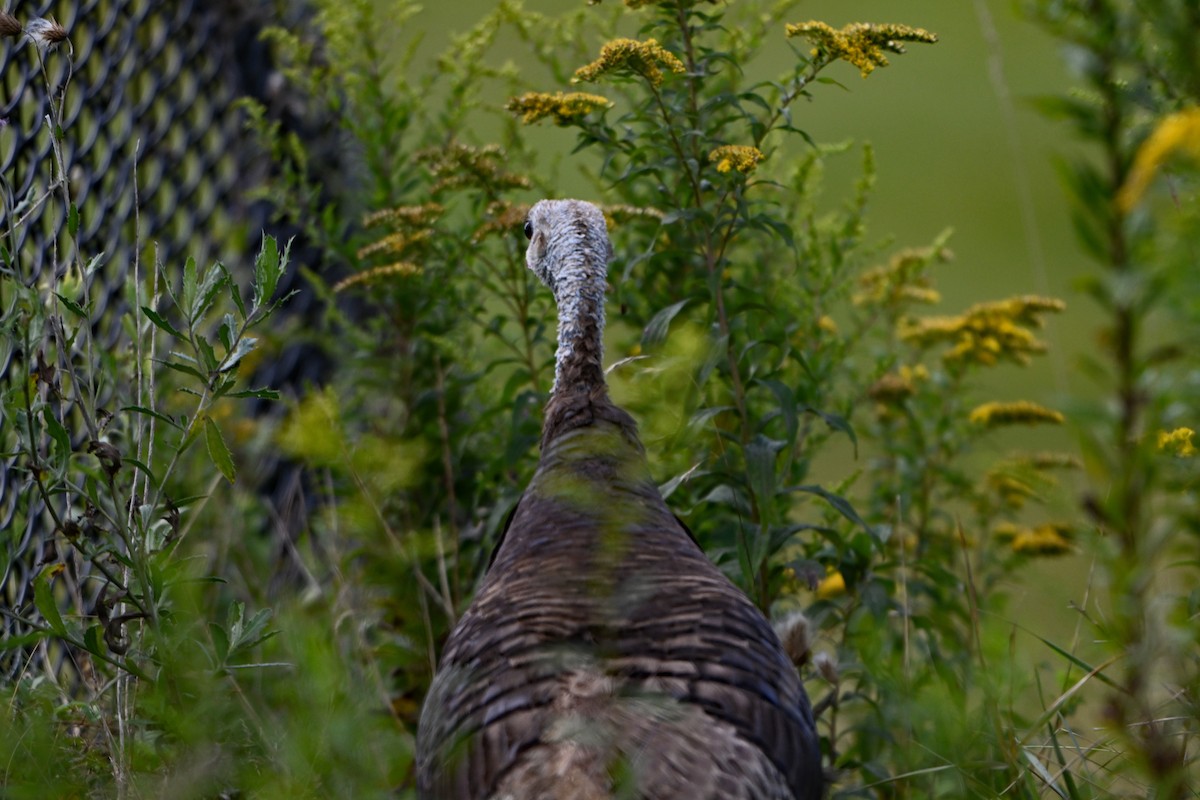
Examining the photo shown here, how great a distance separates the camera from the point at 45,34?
85.2 inches

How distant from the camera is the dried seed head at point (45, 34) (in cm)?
216

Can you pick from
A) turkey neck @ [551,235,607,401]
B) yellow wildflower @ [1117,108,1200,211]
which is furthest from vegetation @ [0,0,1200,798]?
turkey neck @ [551,235,607,401]

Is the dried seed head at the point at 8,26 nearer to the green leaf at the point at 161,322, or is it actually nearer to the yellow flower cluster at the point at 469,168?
the green leaf at the point at 161,322

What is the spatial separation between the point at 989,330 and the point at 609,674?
2.38 m

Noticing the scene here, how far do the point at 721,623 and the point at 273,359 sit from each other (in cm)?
348

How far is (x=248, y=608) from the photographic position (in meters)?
4.09

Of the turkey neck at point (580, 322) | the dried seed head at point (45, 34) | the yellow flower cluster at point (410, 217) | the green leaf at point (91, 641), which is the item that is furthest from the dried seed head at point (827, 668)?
the dried seed head at point (45, 34)

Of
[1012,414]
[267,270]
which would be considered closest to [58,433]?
[267,270]

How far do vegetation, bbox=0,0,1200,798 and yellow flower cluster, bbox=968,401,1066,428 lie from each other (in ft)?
0.05

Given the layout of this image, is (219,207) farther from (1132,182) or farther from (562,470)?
(1132,182)

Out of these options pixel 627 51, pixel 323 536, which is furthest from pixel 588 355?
pixel 323 536

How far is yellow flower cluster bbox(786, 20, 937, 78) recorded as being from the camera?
2777 mm

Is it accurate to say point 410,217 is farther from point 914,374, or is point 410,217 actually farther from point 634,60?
point 914,374

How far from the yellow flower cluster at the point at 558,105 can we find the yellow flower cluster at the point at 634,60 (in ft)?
0.37
